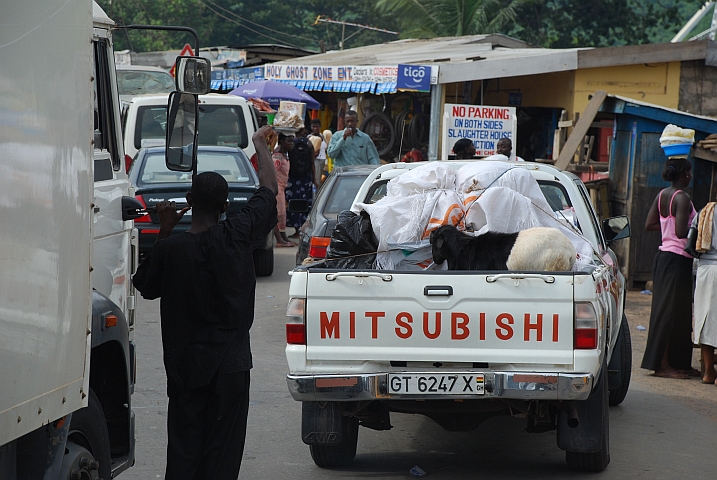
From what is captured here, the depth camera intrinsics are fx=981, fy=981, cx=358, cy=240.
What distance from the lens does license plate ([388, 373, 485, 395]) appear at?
497cm

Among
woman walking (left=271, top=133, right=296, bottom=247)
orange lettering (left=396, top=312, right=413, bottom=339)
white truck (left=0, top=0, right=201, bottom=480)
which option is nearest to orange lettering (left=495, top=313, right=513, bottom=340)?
orange lettering (left=396, top=312, right=413, bottom=339)

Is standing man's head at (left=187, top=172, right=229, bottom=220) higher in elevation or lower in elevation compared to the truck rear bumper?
higher

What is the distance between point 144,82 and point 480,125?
10.0 metres

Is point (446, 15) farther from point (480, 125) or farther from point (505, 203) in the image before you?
point (505, 203)

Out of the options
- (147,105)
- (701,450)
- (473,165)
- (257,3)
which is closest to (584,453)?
(701,450)

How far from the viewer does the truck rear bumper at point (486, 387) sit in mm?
4887

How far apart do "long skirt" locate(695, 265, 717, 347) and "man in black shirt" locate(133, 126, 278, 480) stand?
15.9ft

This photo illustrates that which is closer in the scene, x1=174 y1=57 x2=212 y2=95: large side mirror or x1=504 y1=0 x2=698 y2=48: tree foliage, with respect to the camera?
x1=174 y1=57 x2=212 y2=95: large side mirror

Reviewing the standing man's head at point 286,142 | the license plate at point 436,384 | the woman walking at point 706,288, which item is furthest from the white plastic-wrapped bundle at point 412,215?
the standing man's head at point 286,142

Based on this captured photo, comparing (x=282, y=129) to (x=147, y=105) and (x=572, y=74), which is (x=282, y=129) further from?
(x=572, y=74)

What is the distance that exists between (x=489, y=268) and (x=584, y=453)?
3.82ft

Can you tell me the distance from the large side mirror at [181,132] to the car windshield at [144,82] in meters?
17.2

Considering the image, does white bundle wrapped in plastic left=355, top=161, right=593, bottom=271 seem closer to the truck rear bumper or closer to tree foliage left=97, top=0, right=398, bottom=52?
the truck rear bumper

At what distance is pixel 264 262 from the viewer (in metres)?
13.2
